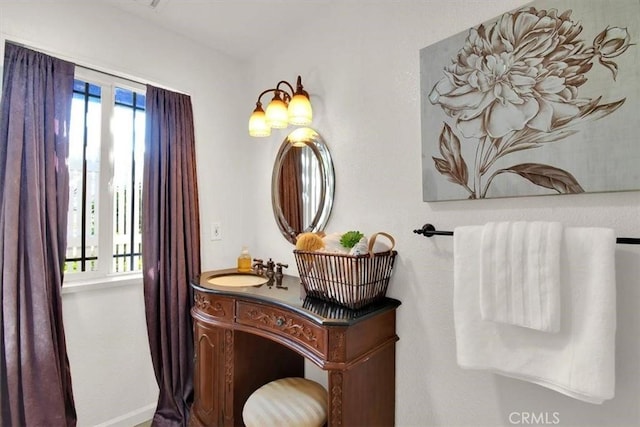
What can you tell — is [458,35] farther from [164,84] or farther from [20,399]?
[20,399]

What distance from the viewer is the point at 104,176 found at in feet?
5.95

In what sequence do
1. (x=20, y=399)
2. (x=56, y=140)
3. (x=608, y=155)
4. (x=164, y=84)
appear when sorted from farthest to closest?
(x=164, y=84)
(x=56, y=140)
(x=20, y=399)
(x=608, y=155)

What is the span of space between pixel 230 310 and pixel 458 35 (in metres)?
1.60

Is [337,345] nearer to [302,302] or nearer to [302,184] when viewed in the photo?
[302,302]

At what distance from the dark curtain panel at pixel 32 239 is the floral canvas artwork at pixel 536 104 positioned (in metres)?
1.81

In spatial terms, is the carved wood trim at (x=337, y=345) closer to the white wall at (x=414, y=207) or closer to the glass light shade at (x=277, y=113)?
the white wall at (x=414, y=207)

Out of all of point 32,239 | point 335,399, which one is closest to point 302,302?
point 335,399

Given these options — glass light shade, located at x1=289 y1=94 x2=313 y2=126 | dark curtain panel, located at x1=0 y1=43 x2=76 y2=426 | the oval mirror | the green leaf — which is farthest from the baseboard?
glass light shade, located at x1=289 y1=94 x2=313 y2=126

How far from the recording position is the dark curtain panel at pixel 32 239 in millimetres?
1415

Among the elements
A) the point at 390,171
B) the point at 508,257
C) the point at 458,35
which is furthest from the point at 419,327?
the point at 458,35

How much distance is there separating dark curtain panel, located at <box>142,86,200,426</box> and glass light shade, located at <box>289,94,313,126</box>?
0.79m

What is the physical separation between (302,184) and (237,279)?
0.72 metres

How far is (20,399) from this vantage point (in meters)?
1.43

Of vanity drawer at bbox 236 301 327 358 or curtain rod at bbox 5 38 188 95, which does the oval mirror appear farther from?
curtain rod at bbox 5 38 188 95
